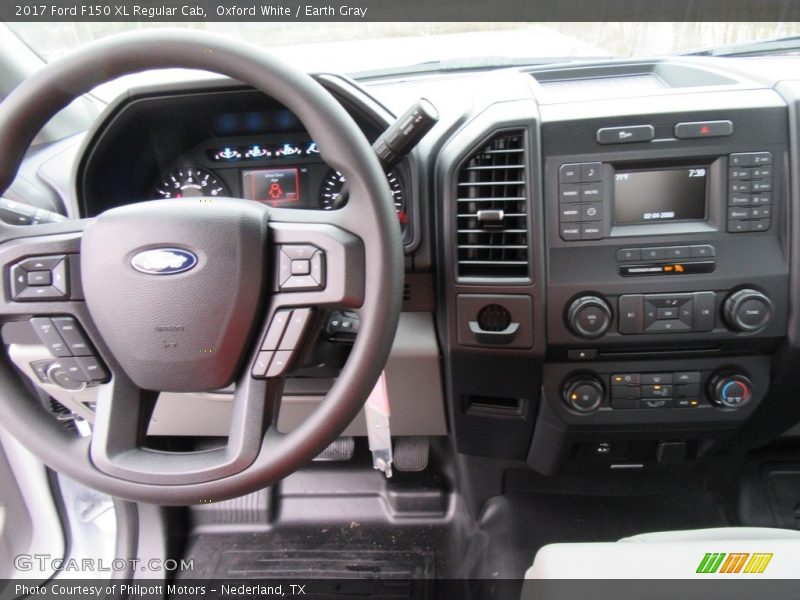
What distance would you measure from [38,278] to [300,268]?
42 centimetres

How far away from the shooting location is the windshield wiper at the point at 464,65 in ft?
4.77

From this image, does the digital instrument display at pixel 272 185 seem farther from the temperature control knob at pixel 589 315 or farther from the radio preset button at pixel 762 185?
the radio preset button at pixel 762 185

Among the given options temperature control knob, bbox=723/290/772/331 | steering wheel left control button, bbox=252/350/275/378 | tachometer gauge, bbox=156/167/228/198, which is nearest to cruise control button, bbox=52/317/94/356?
steering wheel left control button, bbox=252/350/275/378

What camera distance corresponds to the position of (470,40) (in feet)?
4.81

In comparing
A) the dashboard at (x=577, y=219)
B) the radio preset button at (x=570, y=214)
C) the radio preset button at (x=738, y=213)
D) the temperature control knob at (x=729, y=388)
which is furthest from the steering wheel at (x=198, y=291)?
the temperature control knob at (x=729, y=388)

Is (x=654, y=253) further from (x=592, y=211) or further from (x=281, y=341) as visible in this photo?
(x=281, y=341)

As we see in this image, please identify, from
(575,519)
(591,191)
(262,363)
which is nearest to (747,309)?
(591,191)

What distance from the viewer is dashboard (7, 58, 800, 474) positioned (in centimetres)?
109

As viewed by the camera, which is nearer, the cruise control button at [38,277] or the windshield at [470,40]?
the cruise control button at [38,277]

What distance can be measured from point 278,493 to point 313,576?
0.30m

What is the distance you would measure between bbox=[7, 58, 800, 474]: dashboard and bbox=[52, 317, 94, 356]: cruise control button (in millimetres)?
383

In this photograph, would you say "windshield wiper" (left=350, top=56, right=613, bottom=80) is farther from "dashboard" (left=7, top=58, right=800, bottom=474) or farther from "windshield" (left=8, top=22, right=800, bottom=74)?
"dashboard" (left=7, top=58, right=800, bottom=474)

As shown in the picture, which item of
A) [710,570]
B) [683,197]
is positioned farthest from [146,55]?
[710,570]

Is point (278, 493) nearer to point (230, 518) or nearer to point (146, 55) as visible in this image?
point (230, 518)
